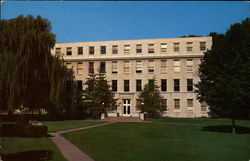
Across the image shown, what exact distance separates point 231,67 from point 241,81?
1370mm

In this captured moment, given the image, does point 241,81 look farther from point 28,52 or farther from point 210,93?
point 28,52

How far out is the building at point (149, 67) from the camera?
45.3m

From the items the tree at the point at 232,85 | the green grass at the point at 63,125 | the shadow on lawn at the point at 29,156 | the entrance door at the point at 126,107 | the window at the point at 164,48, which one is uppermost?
the window at the point at 164,48

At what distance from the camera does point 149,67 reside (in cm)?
4716

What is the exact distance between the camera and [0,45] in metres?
20.3

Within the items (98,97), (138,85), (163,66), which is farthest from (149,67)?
(98,97)

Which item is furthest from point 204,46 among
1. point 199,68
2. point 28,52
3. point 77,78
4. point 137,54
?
point 28,52

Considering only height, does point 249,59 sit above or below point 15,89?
above

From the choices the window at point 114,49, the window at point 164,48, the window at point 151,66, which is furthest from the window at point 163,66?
the window at point 114,49

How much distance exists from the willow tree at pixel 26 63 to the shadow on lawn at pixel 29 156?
8559mm

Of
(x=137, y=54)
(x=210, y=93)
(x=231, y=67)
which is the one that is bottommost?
(x=210, y=93)

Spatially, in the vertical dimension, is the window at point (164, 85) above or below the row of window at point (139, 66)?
below

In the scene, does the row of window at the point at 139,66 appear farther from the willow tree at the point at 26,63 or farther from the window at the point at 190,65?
the willow tree at the point at 26,63

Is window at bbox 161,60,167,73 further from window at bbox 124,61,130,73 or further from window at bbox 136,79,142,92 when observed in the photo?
window at bbox 124,61,130,73
